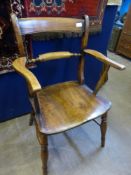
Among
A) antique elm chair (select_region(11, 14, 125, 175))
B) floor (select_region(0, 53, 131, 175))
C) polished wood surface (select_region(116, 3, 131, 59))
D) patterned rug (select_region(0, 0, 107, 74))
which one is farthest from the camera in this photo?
polished wood surface (select_region(116, 3, 131, 59))

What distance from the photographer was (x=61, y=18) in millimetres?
1147

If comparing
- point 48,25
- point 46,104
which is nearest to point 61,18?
point 48,25

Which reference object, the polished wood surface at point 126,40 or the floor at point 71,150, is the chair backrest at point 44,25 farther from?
the polished wood surface at point 126,40

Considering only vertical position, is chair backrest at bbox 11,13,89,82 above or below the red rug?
below

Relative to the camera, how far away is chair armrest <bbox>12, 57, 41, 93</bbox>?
0.74 meters

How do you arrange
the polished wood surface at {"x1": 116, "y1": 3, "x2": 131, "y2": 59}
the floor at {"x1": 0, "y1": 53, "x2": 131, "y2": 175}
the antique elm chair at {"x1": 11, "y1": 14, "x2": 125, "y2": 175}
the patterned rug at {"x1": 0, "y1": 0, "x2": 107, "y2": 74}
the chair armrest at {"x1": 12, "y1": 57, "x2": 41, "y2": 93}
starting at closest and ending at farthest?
the chair armrest at {"x1": 12, "y1": 57, "x2": 41, "y2": 93} < the antique elm chair at {"x1": 11, "y1": 14, "x2": 125, "y2": 175} < the patterned rug at {"x1": 0, "y1": 0, "x2": 107, "y2": 74} < the floor at {"x1": 0, "y1": 53, "x2": 131, "y2": 175} < the polished wood surface at {"x1": 116, "y1": 3, "x2": 131, "y2": 59}

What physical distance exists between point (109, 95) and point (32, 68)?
103 centimetres

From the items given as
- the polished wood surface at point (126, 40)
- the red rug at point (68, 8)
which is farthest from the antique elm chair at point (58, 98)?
the polished wood surface at point (126, 40)

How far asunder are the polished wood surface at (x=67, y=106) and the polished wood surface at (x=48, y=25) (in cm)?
41

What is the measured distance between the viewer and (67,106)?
3.61ft

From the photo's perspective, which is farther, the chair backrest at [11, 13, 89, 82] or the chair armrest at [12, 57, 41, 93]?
the chair backrest at [11, 13, 89, 82]

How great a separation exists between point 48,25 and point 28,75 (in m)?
0.46

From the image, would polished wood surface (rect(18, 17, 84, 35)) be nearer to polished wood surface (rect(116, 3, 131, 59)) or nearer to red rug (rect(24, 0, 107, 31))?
red rug (rect(24, 0, 107, 31))

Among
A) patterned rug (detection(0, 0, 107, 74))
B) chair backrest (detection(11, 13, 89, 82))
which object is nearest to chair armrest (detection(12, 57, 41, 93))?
chair backrest (detection(11, 13, 89, 82))
